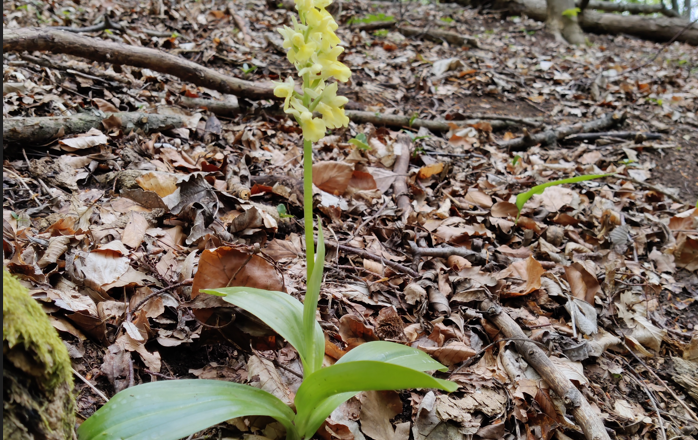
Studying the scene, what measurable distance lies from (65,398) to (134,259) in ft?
3.02

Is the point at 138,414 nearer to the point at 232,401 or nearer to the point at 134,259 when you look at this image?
the point at 232,401

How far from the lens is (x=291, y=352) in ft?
5.53

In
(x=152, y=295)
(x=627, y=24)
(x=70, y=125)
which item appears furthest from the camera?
(x=627, y=24)

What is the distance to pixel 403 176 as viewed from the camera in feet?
10.8

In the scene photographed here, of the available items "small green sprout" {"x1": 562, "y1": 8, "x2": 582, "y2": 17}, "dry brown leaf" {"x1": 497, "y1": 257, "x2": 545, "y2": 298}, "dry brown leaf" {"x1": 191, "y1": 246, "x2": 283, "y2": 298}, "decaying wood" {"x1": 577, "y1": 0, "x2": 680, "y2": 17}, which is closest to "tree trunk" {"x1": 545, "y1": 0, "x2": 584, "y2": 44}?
"small green sprout" {"x1": 562, "y1": 8, "x2": 582, "y2": 17}

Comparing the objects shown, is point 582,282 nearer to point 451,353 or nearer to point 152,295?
point 451,353

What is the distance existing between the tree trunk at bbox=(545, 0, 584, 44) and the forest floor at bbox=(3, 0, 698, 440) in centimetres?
521

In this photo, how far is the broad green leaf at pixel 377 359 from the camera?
1.31 meters

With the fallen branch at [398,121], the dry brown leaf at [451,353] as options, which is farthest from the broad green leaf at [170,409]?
the fallen branch at [398,121]

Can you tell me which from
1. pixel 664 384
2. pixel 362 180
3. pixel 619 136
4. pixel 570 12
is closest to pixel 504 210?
pixel 362 180

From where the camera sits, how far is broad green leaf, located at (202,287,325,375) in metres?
1.33

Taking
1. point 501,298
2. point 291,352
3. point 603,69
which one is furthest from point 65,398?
point 603,69

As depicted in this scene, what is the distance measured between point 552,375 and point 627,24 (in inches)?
463

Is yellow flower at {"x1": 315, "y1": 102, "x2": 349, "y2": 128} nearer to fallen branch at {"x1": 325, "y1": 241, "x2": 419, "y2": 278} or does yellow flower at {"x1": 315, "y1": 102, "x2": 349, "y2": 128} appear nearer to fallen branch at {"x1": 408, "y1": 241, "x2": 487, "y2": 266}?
fallen branch at {"x1": 325, "y1": 241, "x2": 419, "y2": 278}
